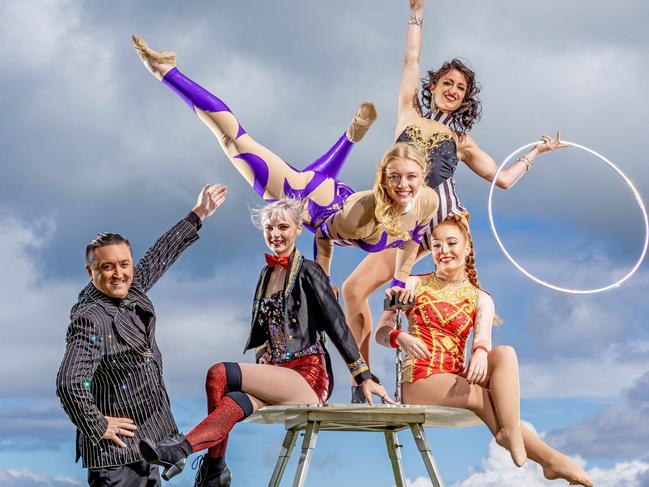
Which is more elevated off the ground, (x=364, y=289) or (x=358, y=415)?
(x=364, y=289)

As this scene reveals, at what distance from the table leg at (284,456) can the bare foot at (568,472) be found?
130 centimetres

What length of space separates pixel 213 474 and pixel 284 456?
55cm

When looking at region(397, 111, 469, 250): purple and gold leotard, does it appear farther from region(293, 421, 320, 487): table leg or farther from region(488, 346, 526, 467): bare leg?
region(293, 421, 320, 487): table leg

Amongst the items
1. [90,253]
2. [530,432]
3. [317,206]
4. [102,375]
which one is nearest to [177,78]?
[317,206]

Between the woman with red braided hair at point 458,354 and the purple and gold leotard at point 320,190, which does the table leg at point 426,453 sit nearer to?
the woman with red braided hair at point 458,354

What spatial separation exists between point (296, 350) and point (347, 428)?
0.53 meters

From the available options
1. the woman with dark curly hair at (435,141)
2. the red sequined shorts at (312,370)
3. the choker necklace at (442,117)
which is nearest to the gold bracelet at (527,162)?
the woman with dark curly hair at (435,141)

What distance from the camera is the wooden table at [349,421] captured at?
494 centimetres

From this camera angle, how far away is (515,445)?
505 centimetres

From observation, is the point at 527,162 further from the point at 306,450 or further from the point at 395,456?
the point at 306,450

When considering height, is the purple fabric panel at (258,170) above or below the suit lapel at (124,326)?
above

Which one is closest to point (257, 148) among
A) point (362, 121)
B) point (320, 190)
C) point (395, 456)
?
point (320, 190)

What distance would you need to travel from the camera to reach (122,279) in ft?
15.2

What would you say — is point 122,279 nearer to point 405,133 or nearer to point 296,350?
point 296,350
